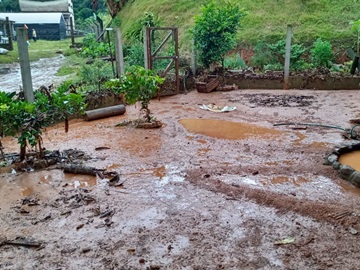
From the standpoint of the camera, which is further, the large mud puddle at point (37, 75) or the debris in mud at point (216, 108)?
the large mud puddle at point (37, 75)

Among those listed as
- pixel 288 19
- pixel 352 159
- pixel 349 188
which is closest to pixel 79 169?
pixel 349 188

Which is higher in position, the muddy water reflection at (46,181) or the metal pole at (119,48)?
the metal pole at (119,48)

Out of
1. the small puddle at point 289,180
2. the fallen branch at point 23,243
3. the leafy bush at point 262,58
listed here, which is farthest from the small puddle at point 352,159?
the leafy bush at point 262,58

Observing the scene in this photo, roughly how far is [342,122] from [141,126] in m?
4.30

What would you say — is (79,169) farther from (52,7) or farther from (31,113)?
(52,7)

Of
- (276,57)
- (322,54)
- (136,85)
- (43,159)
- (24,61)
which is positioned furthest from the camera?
(276,57)

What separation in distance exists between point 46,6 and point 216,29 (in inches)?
1220

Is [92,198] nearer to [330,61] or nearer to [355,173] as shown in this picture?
[355,173]

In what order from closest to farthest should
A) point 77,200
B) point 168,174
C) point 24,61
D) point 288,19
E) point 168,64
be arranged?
point 77,200
point 168,174
point 24,61
point 168,64
point 288,19

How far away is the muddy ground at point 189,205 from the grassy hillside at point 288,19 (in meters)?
9.59

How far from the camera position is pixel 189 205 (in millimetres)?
3945

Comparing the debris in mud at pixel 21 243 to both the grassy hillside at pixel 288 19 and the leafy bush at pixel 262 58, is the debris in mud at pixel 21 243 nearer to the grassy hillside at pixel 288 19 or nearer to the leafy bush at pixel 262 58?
the leafy bush at pixel 262 58

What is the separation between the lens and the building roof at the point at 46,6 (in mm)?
34844

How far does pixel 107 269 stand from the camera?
2840 mm
